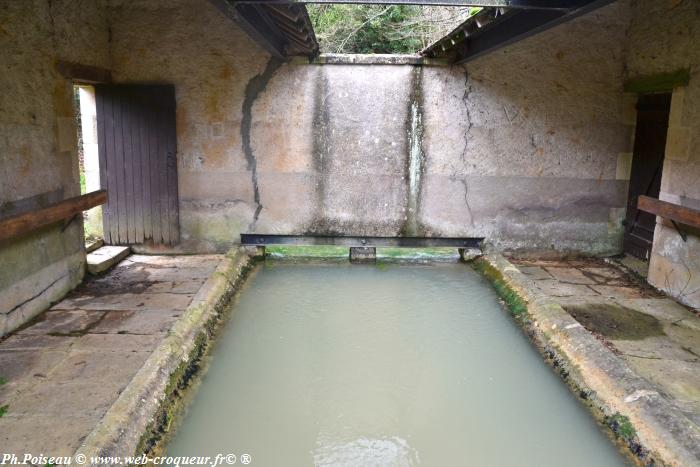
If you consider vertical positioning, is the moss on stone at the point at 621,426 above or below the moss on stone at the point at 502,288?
below

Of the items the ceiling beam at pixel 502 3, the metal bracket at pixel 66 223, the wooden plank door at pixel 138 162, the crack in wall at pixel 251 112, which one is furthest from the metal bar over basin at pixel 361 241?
the ceiling beam at pixel 502 3

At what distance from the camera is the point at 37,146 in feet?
16.0

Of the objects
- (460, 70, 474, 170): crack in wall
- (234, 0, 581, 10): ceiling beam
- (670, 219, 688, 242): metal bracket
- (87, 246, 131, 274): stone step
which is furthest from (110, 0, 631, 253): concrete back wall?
(234, 0, 581, 10): ceiling beam

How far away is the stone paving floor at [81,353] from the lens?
3.10 meters

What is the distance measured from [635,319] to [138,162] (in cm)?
573

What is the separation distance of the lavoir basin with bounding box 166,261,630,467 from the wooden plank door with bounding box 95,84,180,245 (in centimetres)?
203

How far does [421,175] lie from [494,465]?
436 cm

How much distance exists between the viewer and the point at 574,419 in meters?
3.62

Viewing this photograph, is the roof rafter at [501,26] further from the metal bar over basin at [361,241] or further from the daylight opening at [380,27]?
the daylight opening at [380,27]

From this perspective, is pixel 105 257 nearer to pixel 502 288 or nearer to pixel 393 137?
pixel 393 137

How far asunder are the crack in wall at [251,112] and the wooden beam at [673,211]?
14.4 ft

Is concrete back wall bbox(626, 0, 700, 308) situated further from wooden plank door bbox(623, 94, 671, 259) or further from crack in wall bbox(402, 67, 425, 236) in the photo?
crack in wall bbox(402, 67, 425, 236)

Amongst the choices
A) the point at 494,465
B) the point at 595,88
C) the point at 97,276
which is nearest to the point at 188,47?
the point at 97,276

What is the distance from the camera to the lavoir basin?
10.7 feet
